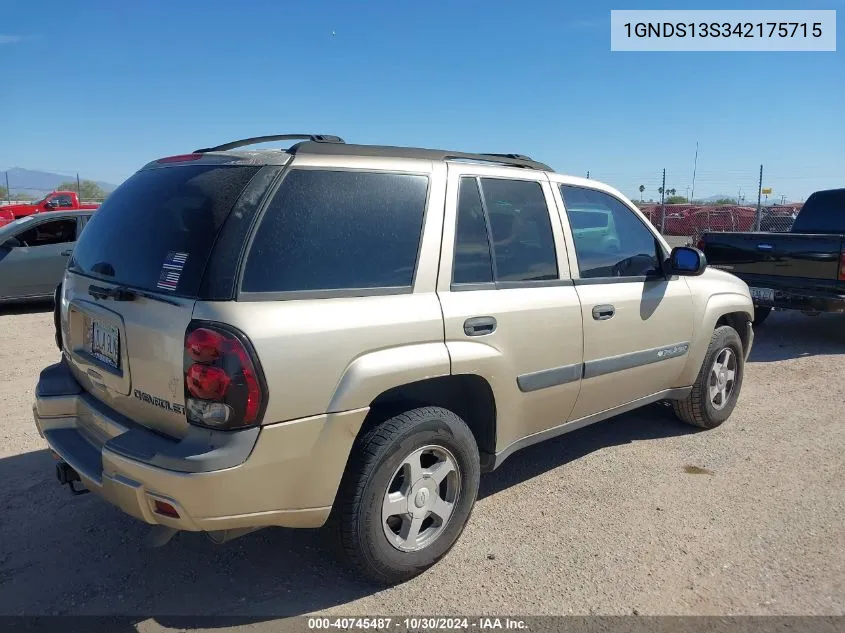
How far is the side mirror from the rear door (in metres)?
2.83

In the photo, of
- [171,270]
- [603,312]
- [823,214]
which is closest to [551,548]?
[603,312]

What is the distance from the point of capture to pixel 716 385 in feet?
16.2

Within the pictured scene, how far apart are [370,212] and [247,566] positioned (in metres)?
1.76

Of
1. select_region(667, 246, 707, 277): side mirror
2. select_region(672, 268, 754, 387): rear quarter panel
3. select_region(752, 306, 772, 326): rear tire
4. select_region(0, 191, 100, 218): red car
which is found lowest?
select_region(752, 306, 772, 326): rear tire

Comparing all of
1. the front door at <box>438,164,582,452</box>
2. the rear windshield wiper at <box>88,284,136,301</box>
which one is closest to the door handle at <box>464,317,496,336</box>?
the front door at <box>438,164,582,452</box>

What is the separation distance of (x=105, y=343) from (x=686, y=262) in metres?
3.39

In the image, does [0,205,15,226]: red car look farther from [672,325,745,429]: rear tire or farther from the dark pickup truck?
[672,325,745,429]: rear tire

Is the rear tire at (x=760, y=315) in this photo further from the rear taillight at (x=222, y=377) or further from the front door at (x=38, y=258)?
the front door at (x=38, y=258)

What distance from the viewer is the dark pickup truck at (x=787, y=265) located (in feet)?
23.9

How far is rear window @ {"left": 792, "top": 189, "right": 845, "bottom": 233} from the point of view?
916cm

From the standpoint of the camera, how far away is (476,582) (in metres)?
2.98

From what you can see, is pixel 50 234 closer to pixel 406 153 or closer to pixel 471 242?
pixel 406 153

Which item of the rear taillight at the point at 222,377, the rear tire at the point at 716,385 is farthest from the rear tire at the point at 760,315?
the rear taillight at the point at 222,377

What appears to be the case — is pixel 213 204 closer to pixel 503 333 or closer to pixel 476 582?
pixel 503 333
